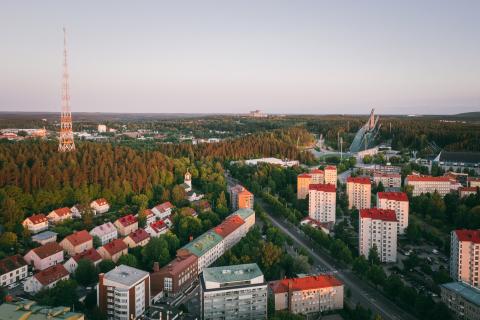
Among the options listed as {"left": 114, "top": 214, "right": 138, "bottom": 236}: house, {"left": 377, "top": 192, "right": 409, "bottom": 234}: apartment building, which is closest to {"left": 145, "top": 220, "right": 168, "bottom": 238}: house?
{"left": 114, "top": 214, "right": 138, "bottom": 236}: house

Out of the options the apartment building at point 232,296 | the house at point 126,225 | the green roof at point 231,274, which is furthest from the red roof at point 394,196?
the house at point 126,225

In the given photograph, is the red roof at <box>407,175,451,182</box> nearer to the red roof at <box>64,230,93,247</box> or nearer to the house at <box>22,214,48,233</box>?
the red roof at <box>64,230,93,247</box>

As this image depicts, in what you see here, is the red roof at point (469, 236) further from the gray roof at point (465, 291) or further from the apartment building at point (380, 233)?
the apartment building at point (380, 233)

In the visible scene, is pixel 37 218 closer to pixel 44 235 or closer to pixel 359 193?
pixel 44 235

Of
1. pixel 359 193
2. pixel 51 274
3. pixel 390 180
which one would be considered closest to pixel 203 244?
pixel 51 274

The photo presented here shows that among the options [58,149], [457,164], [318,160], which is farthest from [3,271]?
[457,164]

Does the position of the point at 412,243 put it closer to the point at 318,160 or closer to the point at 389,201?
the point at 389,201
